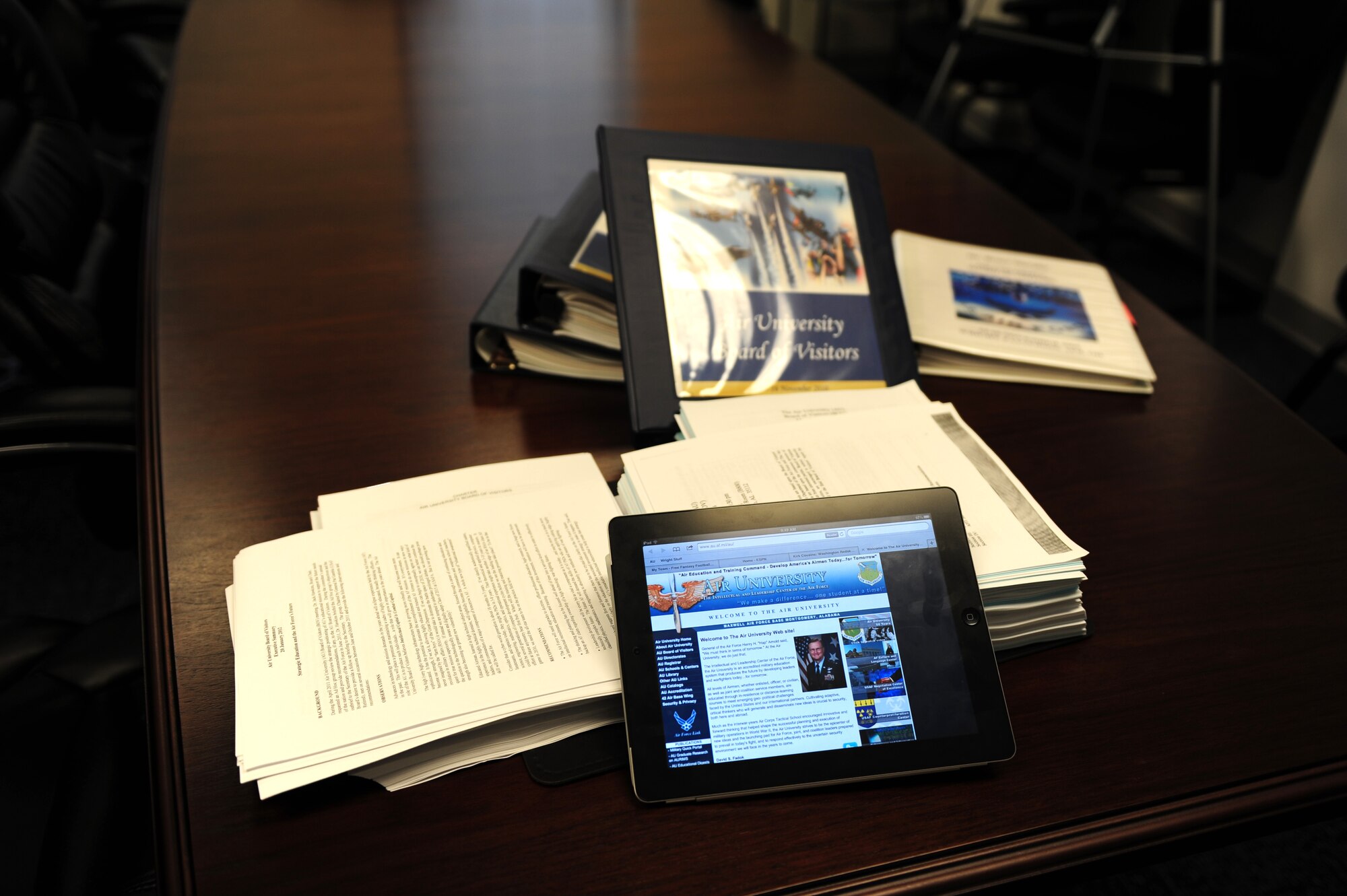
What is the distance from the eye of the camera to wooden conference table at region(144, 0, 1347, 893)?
1.83 ft

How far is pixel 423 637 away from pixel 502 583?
0.23ft

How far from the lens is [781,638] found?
62cm

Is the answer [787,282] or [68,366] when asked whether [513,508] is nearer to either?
[787,282]

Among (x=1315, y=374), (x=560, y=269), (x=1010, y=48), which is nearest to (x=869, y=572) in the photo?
(x=560, y=269)

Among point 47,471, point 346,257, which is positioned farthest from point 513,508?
point 47,471

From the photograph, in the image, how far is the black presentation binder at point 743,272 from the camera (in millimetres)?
883

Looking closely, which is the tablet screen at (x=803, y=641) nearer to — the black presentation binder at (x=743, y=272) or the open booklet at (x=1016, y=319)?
the black presentation binder at (x=743, y=272)

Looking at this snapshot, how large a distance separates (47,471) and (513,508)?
168 cm

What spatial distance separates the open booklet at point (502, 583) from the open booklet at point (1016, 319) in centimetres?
18

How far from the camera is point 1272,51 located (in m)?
2.43

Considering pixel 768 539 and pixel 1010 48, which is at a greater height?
pixel 768 539

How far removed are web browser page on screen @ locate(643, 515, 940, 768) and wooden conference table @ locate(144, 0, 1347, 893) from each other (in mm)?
41

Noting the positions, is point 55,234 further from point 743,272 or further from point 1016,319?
point 1016,319

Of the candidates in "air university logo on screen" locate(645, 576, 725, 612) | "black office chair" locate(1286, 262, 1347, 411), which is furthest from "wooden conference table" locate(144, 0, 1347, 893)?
"black office chair" locate(1286, 262, 1347, 411)
